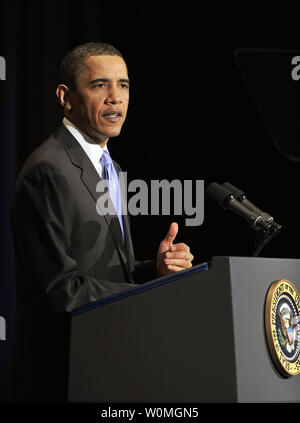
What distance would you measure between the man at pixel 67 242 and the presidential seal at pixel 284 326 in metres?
0.28

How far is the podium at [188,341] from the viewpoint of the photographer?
4.42 ft

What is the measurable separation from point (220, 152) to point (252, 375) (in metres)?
1.96

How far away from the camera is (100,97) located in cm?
201

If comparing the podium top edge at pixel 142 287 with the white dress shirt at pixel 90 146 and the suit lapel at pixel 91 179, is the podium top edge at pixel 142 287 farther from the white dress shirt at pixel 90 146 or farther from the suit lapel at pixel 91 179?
the white dress shirt at pixel 90 146

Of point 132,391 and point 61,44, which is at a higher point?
point 61,44

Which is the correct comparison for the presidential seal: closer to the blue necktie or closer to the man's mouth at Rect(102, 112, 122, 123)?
the blue necktie

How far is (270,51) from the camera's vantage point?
3121 mm

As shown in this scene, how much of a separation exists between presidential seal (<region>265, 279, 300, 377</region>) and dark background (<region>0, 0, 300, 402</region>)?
5.37 ft

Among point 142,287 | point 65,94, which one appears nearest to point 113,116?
point 65,94

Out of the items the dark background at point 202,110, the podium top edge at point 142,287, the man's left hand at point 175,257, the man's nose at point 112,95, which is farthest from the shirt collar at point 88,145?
the dark background at point 202,110

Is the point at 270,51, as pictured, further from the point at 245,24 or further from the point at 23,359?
the point at 23,359
